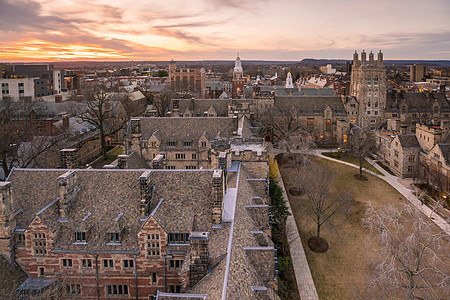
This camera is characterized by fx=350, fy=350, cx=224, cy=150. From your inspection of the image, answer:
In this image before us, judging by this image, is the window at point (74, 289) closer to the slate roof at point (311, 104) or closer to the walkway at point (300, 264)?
the walkway at point (300, 264)

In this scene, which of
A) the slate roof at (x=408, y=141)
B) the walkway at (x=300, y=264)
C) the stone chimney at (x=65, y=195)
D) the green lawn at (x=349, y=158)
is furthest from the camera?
the green lawn at (x=349, y=158)

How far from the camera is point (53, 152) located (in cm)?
5488

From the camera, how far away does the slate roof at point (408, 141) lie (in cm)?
6322

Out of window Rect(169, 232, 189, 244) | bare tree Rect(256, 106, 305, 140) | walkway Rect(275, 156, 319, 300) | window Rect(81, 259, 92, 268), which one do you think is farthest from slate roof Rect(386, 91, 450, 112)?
window Rect(81, 259, 92, 268)

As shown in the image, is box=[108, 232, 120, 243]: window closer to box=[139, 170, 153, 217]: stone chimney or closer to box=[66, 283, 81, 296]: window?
box=[139, 170, 153, 217]: stone chimney

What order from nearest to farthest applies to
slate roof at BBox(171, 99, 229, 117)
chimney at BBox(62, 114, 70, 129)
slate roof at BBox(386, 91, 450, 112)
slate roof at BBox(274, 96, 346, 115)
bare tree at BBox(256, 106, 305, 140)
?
1. chimney at BBox(62, 114, 70, 129)
2. slate roof at BBox(171, 99, 229, 117)
3. bare tree at BBox(256, 106, 305, 140)
4. slate roof at BBox(274, 96, 346, 115)
5. slate roof at BBox(386, 91, 450, 112)

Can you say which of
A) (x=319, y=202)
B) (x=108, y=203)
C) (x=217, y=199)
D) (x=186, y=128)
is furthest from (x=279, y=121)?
(x=108, y=203)

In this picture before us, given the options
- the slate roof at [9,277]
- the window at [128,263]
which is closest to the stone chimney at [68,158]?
the slate roof at [9,277]

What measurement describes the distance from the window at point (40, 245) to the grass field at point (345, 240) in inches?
907

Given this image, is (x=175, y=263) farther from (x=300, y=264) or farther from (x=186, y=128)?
(x=186, y=128)

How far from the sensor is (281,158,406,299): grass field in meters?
33.0

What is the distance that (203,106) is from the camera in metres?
76.8

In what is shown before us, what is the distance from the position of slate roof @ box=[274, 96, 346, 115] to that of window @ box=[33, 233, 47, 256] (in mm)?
70874

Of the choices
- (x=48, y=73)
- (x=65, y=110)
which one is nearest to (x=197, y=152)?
(x=65, y=110)
